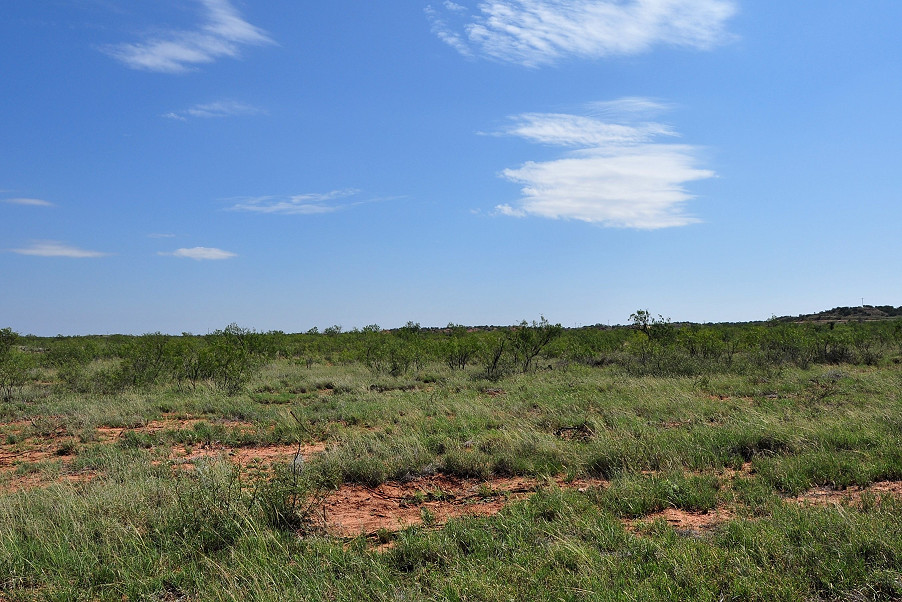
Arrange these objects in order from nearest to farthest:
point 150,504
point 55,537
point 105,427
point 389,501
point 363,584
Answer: point 363,584, point 55,537, point 150,504, point 389,501, point 105,427

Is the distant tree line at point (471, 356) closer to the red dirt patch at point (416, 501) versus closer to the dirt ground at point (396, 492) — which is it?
the dirt ground at point (396, 492)

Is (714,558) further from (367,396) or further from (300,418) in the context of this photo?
(367,396)

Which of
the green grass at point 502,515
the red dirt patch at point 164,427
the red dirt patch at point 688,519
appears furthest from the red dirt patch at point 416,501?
the red dirt patch at point 164,427

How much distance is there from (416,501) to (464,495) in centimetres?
72

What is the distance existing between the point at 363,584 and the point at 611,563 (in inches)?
89.6

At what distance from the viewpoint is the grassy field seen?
15.3 feet

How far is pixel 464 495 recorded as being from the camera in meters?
7.70

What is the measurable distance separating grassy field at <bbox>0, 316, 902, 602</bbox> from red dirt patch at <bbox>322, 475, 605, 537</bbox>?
5 cm

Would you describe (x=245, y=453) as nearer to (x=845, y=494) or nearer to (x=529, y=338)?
(x=845, y=494)

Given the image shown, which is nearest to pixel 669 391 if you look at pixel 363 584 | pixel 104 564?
pixel 363 584

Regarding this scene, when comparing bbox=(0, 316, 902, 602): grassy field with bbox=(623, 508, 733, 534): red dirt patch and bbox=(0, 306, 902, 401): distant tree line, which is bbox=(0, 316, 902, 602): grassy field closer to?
bbox=(623, 508, 733, 534): red dirt patch

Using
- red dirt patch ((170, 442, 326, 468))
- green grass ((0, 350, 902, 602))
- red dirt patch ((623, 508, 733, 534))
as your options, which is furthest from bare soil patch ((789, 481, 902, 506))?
red dirt patch ((170, 442, 326, 468))

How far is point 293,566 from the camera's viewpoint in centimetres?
503

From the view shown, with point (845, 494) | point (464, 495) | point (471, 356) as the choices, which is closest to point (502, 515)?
point (464, 495)
